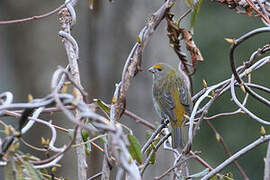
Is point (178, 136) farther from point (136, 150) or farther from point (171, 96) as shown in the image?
point (136, 150)

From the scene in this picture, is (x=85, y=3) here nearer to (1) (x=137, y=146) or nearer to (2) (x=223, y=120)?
(1) (x=137, y=146)

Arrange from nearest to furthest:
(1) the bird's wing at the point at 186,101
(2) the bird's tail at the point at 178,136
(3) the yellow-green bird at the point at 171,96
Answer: (2) the bird's tail at the point at 178,136 < (3) the yellow-green bird at the point at 171,96 < (1) the bird's wing at the point at 186,101

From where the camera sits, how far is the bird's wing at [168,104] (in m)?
3.46

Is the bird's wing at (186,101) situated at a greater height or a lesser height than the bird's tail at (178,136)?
greater

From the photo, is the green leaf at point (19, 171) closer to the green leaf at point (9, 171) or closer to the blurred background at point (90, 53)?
the green leaf at point (9, 171)

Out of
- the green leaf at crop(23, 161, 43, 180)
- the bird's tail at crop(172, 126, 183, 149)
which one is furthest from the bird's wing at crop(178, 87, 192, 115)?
the green leaf at crop(23, 161, 43, 180)

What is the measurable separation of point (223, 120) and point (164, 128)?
28.9ft

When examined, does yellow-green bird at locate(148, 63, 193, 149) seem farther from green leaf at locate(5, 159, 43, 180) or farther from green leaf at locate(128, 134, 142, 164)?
green leaf at locate(5, 159, 43, 180)

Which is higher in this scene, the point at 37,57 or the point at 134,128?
the point at 37,57

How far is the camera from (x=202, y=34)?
11852 millimetres

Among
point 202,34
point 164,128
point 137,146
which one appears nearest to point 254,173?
point 202,34

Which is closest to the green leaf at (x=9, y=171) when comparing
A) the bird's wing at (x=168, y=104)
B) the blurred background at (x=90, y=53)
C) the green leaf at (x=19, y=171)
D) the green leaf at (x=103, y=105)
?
the green leaf at (x=19, y=171)

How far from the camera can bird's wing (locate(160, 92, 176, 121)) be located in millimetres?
3455

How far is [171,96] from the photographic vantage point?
3.70m
